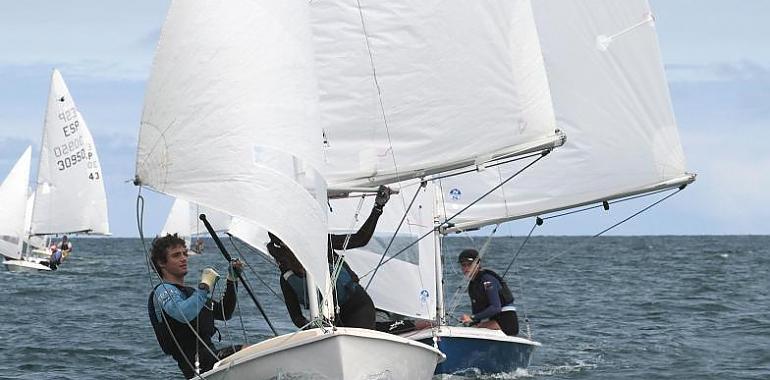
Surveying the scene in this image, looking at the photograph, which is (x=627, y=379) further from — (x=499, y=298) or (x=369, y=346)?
(x=369, y=346)

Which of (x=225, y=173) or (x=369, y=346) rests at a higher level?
(x=225, y=173)

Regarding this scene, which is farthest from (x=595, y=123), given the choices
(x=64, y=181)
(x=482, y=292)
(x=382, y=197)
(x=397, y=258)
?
(x=64, y=181)

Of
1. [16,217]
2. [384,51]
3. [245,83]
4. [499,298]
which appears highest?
[16,217]

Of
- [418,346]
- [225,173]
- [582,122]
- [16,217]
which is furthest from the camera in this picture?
[16,217]

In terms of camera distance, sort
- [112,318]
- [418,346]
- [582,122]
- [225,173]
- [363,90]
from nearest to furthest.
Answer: [225,173]
[418,346]
[363,90]
[582,122]
[112,318]

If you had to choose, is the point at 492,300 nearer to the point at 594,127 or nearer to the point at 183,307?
the point at 594,127

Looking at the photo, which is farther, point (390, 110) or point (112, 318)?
point (112, 318)

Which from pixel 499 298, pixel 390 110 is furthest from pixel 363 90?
pixel 499 298

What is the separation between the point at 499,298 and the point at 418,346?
17.0 feet

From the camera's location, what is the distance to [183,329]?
936cm

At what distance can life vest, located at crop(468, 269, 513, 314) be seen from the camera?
1456 centimetres

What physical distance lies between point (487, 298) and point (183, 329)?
19.2 feet

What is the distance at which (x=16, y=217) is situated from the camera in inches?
1932

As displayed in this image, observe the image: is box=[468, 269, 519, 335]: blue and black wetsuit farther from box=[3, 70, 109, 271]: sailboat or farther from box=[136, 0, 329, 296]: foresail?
box=[3, 70, 109, 271]: sailboat
